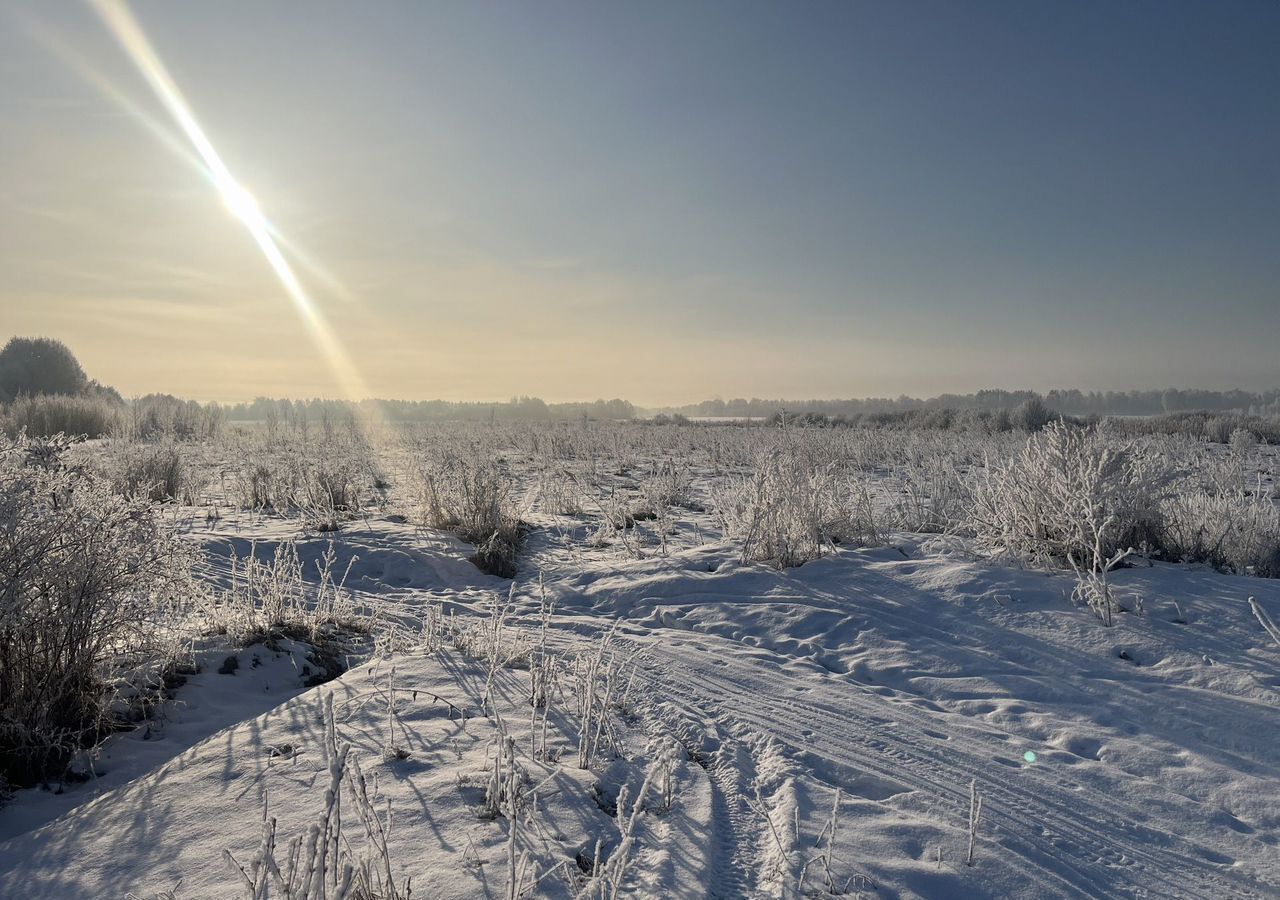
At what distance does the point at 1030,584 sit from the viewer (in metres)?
6.00

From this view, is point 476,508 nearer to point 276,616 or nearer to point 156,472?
point 276,616

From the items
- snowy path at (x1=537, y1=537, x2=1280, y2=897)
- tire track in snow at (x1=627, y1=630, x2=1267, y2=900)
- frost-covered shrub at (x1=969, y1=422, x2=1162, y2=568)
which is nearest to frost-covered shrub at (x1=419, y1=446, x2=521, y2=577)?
snowy path at (x1=537, y1=537, x2=1280, y2=897)

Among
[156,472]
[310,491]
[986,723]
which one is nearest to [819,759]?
[986,723]

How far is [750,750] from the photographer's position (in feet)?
11.7

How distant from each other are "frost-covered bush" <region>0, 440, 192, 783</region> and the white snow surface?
269 mm

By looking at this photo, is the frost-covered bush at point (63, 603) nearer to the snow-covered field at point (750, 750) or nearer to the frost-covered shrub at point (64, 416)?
the snow-covered field at point (750, 750)

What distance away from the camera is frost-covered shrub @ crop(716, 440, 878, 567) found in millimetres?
7285

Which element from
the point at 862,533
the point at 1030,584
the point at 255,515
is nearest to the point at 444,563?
the point at 255,515

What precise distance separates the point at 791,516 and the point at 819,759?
13.6 feet

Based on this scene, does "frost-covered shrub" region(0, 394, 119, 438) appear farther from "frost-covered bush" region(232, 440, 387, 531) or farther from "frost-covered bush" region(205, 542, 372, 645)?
"frost-covered bush" region(205, 542, 372, 645)

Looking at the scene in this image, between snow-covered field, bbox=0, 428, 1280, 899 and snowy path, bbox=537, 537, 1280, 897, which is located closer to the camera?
snow-covered field, bbox=0, 428, 1280, 899

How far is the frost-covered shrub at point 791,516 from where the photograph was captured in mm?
7285

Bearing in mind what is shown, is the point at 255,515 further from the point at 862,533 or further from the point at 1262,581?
the point at 1262,581

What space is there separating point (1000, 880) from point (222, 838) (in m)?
2.90
